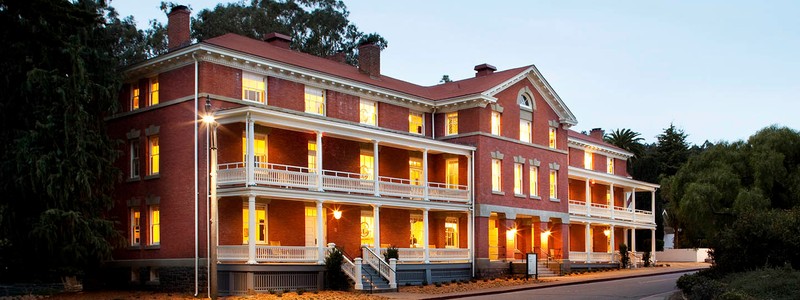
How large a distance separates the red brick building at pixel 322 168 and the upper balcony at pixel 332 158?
2.7 inches

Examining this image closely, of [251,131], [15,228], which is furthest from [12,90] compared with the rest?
[251,131]

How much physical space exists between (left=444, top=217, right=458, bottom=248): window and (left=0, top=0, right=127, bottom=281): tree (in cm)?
1711

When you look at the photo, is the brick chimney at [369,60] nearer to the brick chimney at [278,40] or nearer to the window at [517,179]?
the brick chimney at [278,40]

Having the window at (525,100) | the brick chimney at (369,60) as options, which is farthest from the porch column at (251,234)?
the window at (525,100)

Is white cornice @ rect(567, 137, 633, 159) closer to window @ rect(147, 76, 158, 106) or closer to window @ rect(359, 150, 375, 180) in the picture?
window @ rect(359, 150, 375, 180)

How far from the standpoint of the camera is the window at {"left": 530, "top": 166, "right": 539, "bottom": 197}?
47159mm

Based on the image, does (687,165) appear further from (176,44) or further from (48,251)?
(48,251)

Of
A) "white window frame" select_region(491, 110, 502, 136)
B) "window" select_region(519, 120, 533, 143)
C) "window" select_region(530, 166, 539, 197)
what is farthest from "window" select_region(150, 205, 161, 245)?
"window" select_region(530, 166, 539, 197)

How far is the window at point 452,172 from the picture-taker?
44.1 metres

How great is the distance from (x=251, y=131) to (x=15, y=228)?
9170mm

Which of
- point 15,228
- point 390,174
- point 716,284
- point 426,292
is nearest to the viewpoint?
point 716,284

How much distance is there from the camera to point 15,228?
105 ft

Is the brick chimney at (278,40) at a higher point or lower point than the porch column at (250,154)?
higher

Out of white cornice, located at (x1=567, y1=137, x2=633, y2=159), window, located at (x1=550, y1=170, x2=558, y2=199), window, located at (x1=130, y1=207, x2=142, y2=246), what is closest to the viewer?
window, located at (x1=130, y1=207, x2=142, y2=246)
